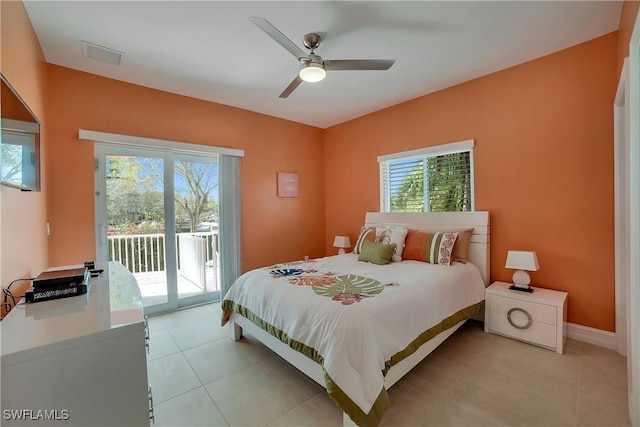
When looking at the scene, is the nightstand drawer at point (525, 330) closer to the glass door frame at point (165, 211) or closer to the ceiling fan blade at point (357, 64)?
the ceiling fan blade at point (357, 64)

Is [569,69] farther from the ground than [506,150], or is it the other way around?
[569,69]

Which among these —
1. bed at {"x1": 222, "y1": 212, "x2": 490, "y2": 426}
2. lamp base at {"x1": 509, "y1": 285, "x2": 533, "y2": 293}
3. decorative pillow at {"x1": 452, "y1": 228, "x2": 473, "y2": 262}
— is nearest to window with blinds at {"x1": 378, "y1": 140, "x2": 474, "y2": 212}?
bed at {"x1": 222, "y1": 212, "x2": 490, "y2": 426}

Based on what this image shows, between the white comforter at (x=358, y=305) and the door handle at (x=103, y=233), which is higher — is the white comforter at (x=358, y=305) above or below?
below

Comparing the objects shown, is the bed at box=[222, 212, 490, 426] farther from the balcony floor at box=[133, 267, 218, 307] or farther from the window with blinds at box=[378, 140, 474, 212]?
the balcony floor at box=[133, 267, 218, 307]

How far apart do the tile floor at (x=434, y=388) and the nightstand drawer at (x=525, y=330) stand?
86 mm

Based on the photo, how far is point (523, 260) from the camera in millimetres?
2570

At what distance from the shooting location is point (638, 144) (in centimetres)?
141

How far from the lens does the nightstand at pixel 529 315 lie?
2.35 meters

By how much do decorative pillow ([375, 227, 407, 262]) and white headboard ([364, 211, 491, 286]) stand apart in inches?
14.9

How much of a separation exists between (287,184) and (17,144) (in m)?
3.14

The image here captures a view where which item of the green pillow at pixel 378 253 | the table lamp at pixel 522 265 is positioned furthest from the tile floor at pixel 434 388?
the green pillow at pixel 378 253

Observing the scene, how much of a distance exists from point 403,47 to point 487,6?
2.24ft

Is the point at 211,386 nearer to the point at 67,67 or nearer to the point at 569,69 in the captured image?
the point at 67,67

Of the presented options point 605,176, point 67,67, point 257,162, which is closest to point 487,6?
point 605,176
